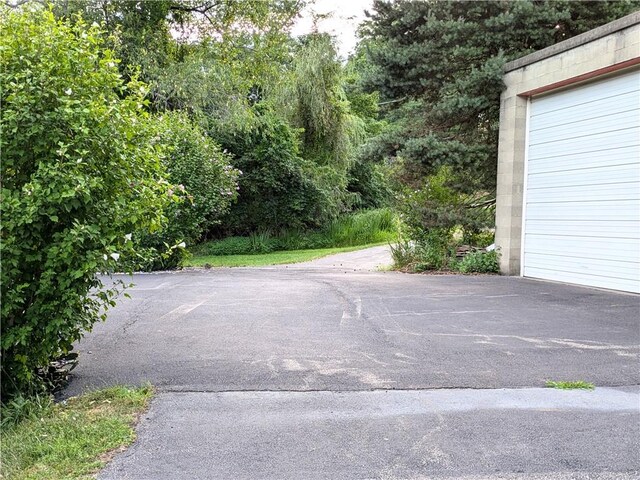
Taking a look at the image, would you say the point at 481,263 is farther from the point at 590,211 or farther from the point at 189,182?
the point at 189,182

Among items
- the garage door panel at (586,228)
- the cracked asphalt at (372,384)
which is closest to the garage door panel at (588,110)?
the garage door panel at (586,228)

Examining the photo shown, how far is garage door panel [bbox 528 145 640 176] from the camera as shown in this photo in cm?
931

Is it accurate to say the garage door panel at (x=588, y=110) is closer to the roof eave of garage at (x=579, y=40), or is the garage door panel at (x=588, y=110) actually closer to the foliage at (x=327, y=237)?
the roof eave of garage at (x=579, y=40)

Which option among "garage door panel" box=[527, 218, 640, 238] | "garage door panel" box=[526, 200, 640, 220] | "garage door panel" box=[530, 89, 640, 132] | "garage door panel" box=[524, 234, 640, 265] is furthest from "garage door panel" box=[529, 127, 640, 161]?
"garage door panel" box=[524, 234, 640, 265]

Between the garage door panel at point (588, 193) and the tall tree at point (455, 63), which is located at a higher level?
the tall tree at point (455, 63)

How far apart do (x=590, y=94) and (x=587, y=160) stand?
47.7 inches

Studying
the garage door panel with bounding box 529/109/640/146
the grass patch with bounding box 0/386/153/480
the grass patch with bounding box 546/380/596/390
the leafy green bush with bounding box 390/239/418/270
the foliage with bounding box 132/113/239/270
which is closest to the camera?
the grass patch with bounding box 0/386/153/480

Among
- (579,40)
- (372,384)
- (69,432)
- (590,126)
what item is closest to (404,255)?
(590,126)

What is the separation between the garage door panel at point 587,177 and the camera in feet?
30.7

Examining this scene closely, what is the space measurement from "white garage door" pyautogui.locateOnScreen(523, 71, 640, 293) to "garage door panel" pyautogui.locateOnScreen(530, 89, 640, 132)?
0.06 feet

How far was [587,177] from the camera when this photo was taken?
1013cm

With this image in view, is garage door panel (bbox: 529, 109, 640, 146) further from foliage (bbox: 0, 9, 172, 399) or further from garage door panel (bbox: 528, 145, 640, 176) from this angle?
foliage (bbox: 0, 9, 172, 399)

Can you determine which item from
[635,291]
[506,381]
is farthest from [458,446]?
[635,291]

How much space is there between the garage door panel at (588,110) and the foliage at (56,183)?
8.49 metres
